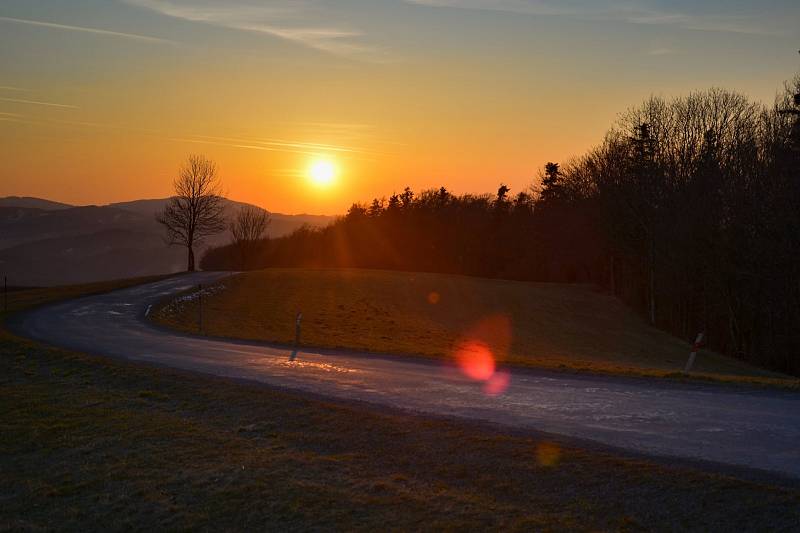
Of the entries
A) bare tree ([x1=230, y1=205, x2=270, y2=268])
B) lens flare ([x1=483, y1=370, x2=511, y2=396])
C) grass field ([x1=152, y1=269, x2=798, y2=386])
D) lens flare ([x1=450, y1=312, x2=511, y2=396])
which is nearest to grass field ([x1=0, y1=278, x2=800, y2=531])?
lens flare ([x1=483, y1=370, x2=511, y2=396])

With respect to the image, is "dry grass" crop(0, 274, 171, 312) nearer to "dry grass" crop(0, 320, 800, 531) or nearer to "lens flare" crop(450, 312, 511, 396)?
"lens flare" crop(450, 312, 511, 396)

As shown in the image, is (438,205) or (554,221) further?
(438,205)

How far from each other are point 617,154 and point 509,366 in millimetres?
39945

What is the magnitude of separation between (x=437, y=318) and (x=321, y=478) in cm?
3447

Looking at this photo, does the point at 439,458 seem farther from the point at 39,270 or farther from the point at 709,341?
the point at 39,270

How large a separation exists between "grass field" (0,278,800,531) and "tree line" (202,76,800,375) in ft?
101

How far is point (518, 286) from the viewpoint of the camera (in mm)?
61094

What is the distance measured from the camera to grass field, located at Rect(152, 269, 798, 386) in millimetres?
29781

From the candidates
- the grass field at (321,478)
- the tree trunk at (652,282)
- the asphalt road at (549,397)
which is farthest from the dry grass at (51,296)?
the tree trunk at (652,282)

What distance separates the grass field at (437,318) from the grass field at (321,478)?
10266mm

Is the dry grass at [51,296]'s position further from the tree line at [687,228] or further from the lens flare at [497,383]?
the tree line at [687,228]

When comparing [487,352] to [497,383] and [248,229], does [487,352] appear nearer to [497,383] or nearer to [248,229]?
[497,383]

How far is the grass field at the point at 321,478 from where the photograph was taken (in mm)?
7289

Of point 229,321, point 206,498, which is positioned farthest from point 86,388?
point 229,321
